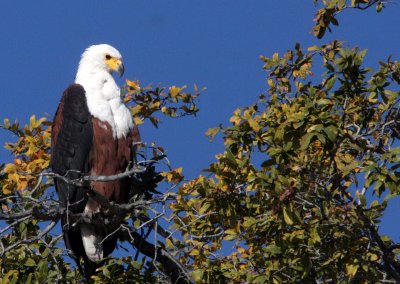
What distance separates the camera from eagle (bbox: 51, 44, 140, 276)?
251 inches

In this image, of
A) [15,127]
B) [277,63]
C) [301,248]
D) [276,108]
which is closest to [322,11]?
[277,63]

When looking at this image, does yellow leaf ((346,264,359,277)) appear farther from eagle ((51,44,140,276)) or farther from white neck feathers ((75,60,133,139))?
white neck feathers ((75,60,133,139))

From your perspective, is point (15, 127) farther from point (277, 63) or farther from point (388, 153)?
point (388, 153)

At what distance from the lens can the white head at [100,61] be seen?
689 cm

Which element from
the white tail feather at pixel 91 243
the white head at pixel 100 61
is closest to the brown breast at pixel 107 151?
the white tail feather at pixel 91 243

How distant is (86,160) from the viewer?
21.4 feet

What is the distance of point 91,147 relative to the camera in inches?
256

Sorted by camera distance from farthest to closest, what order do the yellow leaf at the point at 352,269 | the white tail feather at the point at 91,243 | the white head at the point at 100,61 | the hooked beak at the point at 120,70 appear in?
the hooked beak at the point at 120,70 → the white head at the point at 100,61 → the white tail feather at the point at 91,243 → the yellow leaf at the point at 352,269

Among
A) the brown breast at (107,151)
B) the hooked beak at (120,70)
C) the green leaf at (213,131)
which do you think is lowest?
the green leaf at (213,131)

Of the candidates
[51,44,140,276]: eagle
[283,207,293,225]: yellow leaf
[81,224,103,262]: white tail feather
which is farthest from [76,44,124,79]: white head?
[283,207,293,225]: yellow leaf

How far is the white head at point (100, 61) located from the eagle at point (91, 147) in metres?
0.31

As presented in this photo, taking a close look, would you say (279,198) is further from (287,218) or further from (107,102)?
(107,102)

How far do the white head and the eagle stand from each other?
0.31 meters

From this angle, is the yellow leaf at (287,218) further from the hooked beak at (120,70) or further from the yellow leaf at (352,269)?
the hooked beak at (120,70)
